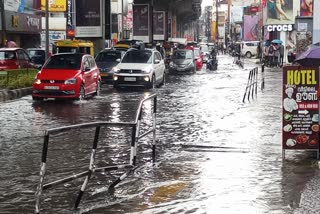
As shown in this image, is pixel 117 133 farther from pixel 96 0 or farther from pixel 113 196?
pixel 96 0

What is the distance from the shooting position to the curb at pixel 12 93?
71.0ft

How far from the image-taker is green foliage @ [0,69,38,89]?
23188 millimetres

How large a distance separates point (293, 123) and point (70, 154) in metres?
3.75

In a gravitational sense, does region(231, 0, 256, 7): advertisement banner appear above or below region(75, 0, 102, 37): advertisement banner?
above

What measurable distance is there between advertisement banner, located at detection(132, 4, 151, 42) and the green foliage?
30.9 metres

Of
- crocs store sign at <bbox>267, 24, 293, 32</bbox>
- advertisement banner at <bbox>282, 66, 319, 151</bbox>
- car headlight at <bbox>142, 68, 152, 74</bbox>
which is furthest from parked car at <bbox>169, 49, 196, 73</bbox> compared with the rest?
advertisement banner at <bbox>282, 66, 319, 151</bbox>

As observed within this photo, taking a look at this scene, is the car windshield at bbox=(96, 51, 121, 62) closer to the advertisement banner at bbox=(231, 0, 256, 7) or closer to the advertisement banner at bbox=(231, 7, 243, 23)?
the advertisement banner at bbox=(231, 0, 256, 7)

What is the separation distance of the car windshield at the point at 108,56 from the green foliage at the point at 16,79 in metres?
5.62

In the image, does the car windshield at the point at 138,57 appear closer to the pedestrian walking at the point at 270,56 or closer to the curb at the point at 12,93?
the curb at the point at 12,93

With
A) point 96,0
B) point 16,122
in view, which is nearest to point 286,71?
point 16,122

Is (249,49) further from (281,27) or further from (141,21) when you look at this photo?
(141,21)

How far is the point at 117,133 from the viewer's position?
43.4ft

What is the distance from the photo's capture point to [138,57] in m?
28.2

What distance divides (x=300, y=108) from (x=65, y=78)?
11557 millimetres
